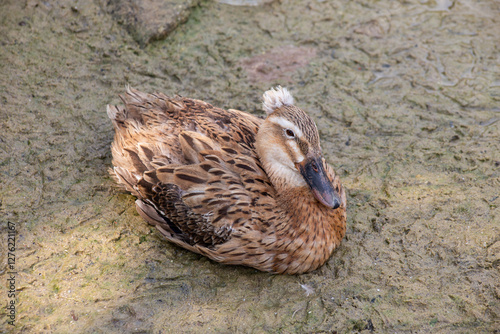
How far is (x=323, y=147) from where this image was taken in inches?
210

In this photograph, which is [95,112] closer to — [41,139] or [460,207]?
[41,139]

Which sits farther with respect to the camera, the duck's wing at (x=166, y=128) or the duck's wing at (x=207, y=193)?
the duck's wing at (x=166, y=128)

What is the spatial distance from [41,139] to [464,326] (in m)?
4.41

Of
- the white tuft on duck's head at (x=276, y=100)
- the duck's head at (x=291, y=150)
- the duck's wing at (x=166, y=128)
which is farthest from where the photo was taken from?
the duck's wing at (x=166, y=128)

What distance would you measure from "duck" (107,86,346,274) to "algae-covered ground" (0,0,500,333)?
0.23 m

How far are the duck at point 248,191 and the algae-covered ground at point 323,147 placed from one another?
234 millimetres

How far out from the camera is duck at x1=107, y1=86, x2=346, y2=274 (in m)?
4.04

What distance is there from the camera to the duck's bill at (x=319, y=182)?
3.96 meters

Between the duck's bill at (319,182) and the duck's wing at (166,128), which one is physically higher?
the duck's wing at (166,128)

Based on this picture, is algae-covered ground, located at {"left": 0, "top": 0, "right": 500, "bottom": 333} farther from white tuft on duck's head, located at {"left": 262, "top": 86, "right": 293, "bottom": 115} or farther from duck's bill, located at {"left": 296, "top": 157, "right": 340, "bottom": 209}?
white tuft on duck's head, located at {"left": 262, "top": 86, "right": 293, "bottom": 115}

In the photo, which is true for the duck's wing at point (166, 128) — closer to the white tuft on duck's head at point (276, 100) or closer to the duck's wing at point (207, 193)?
the duck's wing at point (207, 193)

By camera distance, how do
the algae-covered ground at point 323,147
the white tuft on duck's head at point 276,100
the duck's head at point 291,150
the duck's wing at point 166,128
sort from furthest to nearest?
the duck's wing at point 166,128 → the white tuft on duck's head at point 276,100 → the duck's head at point 291,150 → the algae-covered ground at point 323,147

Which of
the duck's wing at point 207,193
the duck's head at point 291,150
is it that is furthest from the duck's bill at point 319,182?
the duck's wing at point 207,193

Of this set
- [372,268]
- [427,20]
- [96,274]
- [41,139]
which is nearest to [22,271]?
[96,274]
